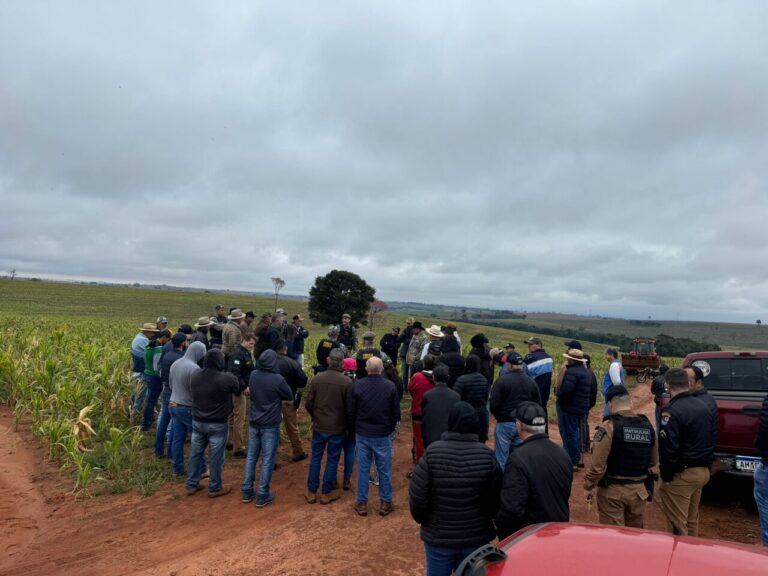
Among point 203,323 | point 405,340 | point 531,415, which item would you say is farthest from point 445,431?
point 405,340

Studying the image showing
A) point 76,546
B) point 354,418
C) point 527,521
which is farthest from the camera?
point 354,418

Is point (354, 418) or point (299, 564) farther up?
point (354, 418)

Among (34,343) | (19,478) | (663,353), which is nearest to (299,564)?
(19,478)

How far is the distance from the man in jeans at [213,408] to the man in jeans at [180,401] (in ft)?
1.67

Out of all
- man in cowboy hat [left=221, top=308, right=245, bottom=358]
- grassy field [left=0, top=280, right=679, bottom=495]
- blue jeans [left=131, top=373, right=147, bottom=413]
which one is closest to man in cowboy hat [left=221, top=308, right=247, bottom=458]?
man in cowboy hat [left=221, top=308, right=245, bottom=358]

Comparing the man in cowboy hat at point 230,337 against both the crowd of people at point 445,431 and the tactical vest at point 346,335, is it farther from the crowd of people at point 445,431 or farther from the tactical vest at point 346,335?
the tactical vest at point 346,335

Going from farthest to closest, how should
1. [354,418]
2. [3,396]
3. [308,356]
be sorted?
[308,356] < [3,396] < [354,418]

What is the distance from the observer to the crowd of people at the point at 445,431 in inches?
137

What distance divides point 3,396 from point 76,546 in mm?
8529

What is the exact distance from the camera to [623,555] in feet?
7.22

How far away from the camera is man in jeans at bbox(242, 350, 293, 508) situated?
622 cm

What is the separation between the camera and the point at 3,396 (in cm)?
1133

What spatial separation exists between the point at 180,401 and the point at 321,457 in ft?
8.28

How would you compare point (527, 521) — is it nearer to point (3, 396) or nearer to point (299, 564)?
point (299, 564)
